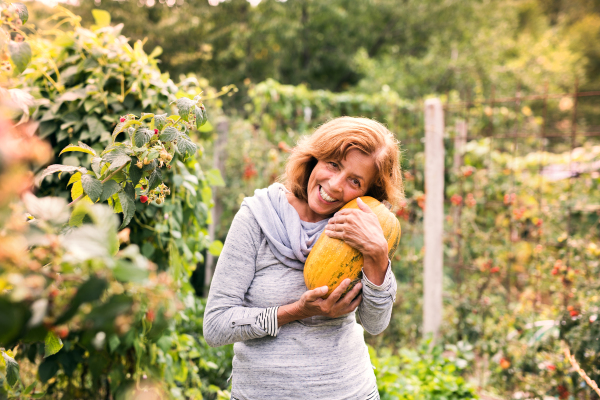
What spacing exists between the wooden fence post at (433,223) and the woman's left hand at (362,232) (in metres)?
2.43

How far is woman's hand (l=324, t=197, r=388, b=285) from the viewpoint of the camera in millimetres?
1308

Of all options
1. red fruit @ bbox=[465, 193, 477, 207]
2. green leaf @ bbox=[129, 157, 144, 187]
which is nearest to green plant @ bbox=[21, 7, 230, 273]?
green leaf @ bbox=[129, 157, 144, 187]

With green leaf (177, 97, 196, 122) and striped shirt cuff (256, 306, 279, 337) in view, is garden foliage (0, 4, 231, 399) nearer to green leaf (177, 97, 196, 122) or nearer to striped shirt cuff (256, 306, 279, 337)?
green leaf (177, 97, 196, 122)

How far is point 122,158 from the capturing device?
0.94 metres

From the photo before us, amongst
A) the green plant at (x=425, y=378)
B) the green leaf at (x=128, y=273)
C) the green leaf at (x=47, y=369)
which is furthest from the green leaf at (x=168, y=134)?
the green plant at (x=425, y=378)

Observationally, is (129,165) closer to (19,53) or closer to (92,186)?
(92,186)

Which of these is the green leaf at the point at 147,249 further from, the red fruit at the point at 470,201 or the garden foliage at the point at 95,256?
the red fruit at the point at 470,201

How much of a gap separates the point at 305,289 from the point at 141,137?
2.65ft

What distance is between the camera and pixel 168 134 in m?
1.03

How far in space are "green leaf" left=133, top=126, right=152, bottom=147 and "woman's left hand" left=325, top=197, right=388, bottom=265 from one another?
662mm

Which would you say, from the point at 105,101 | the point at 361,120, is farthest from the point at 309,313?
the point at 105,101

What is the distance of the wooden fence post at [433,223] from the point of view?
3596 mm

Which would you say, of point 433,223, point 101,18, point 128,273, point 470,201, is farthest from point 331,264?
point 470,201

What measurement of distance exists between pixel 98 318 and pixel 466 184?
4.10 meters
